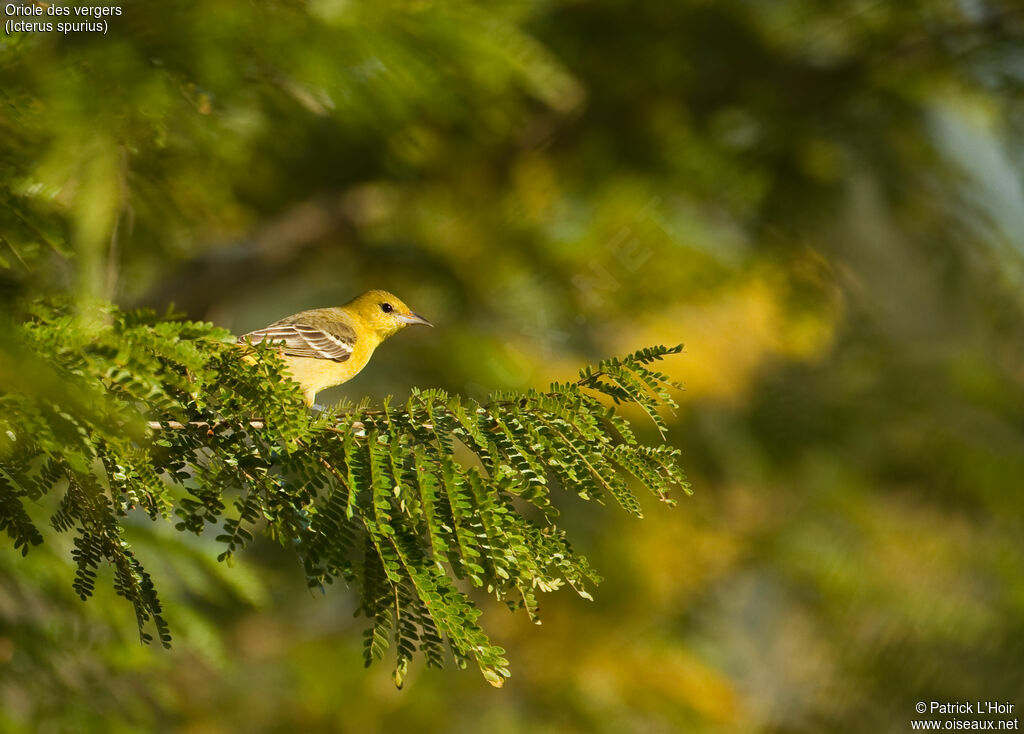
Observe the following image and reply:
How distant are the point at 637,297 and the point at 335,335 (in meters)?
2.27

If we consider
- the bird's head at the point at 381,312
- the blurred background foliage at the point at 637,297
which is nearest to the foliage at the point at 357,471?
the blurred background foliage at the point at 637,297

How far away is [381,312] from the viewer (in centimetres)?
355

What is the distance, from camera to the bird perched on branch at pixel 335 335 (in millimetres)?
2906

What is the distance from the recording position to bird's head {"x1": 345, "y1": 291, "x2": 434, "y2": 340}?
3520 millimetres

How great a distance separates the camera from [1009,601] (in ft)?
12.5

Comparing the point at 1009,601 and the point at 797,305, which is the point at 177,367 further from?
the point at 797,305

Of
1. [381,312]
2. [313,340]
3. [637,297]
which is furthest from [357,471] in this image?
[637,297]

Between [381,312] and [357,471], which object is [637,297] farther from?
[357,471]

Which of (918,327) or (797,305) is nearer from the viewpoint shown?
(797,305)

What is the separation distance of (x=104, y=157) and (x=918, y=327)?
8.18m

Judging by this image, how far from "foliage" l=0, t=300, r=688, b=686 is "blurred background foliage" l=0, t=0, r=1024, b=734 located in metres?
1.14

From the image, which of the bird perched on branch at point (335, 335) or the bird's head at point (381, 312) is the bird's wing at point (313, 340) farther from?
the bird's head at point (381, 312)

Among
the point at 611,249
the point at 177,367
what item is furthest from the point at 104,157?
the point at 611,249

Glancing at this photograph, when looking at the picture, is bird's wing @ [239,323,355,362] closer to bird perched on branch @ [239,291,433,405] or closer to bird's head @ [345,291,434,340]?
bird perched on branch @ [239,291,433,405]
